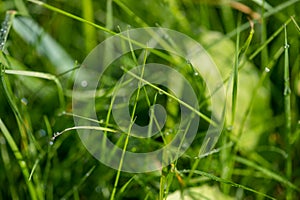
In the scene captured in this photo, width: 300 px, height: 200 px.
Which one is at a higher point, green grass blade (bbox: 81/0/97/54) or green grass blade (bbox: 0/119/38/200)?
green grass blade (bbox: 81/0/97/54)

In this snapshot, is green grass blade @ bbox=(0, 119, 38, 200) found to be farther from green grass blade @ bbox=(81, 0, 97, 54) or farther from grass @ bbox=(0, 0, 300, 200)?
green grass blade @ bbox=(81, 0, 97, 54)

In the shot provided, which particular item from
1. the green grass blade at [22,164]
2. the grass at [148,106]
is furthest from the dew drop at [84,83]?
the green grass blade at [22,164]

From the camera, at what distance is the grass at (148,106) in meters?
0.70

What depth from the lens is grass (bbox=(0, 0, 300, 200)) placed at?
2.30 ft

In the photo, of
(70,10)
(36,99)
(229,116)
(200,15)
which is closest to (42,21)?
(70,10)

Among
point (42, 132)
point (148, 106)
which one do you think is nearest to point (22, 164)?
point (42, 132)

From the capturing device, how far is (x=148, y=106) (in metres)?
0.82

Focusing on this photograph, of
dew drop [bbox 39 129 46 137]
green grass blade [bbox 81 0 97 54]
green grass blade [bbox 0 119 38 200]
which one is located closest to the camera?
green grass blade [bbox 0 119 38 200]

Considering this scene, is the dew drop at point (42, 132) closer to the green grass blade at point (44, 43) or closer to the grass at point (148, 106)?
the grass at point (148, 106)

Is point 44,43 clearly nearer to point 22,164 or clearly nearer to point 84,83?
point 84,83

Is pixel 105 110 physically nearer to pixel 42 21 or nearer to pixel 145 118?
pixel 145 118

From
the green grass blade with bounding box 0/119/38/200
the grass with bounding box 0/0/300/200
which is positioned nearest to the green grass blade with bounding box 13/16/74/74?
the grass with bounding box 0/0/300/200

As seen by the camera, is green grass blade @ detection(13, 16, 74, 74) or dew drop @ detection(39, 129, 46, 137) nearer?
dew drop @ detection(39, 129, 46, 137)

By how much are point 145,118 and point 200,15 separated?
29cm
